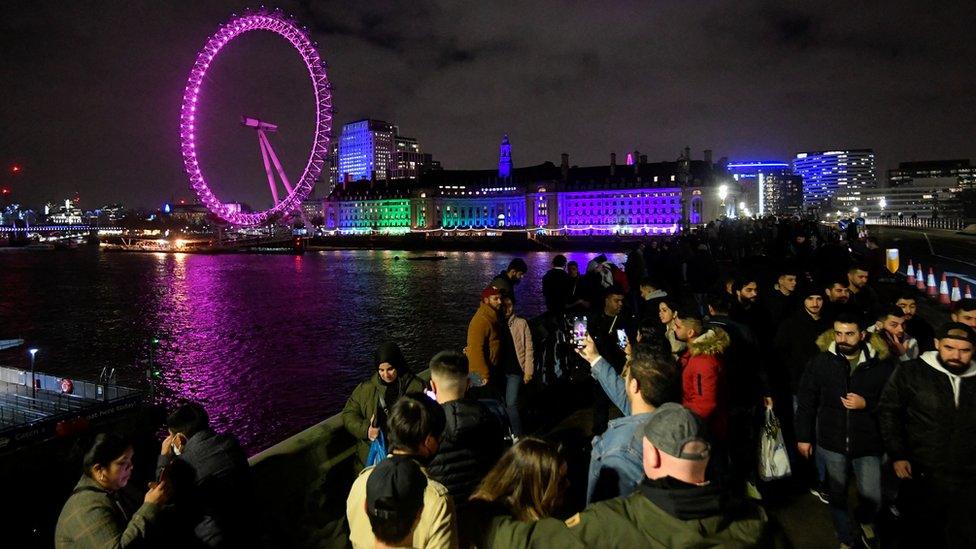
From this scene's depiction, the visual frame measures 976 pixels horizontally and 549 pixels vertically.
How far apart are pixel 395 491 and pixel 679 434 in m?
1.11

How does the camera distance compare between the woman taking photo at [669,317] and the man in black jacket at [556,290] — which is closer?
the woman taking photo at [669,317]

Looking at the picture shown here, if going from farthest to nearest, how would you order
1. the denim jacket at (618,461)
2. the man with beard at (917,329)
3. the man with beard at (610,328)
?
the man with beard at (610,328) < the man with beard at (917,329) < the denim jacket at (618,461)

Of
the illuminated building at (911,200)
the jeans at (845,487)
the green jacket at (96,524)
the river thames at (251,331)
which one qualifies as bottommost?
the river thames at (251,331)

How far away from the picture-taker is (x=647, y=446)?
8.18 ft

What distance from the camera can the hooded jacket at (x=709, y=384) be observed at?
14.0ft

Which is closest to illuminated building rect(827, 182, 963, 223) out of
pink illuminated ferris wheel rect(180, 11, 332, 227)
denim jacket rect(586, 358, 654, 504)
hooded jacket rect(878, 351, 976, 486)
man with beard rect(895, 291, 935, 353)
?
pink illuminated ferris wheel rect(180, 11, 332, 227)

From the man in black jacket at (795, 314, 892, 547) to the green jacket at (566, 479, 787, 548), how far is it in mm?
2361

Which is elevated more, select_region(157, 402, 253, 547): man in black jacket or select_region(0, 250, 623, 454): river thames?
select_region(157, 402, 253, 547): man in black jacket

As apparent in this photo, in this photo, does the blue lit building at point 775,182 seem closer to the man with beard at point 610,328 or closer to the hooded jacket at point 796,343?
the man with beard at point 610,328

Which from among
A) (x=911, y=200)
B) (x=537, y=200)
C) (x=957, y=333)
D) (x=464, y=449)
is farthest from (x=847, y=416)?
(x=911, y=200)

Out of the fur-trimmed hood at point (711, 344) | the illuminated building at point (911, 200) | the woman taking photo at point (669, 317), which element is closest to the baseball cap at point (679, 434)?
the fur-trimmed hood at point (711, 344)

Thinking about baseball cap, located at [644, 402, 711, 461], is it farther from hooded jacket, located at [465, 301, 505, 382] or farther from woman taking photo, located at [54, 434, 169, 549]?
hooded jacket, located at [465, 301, 505, 382]

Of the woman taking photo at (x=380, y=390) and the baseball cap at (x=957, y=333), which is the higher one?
the baseball cap at (x=957, y=333)

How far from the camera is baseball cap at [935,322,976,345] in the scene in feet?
12.8
